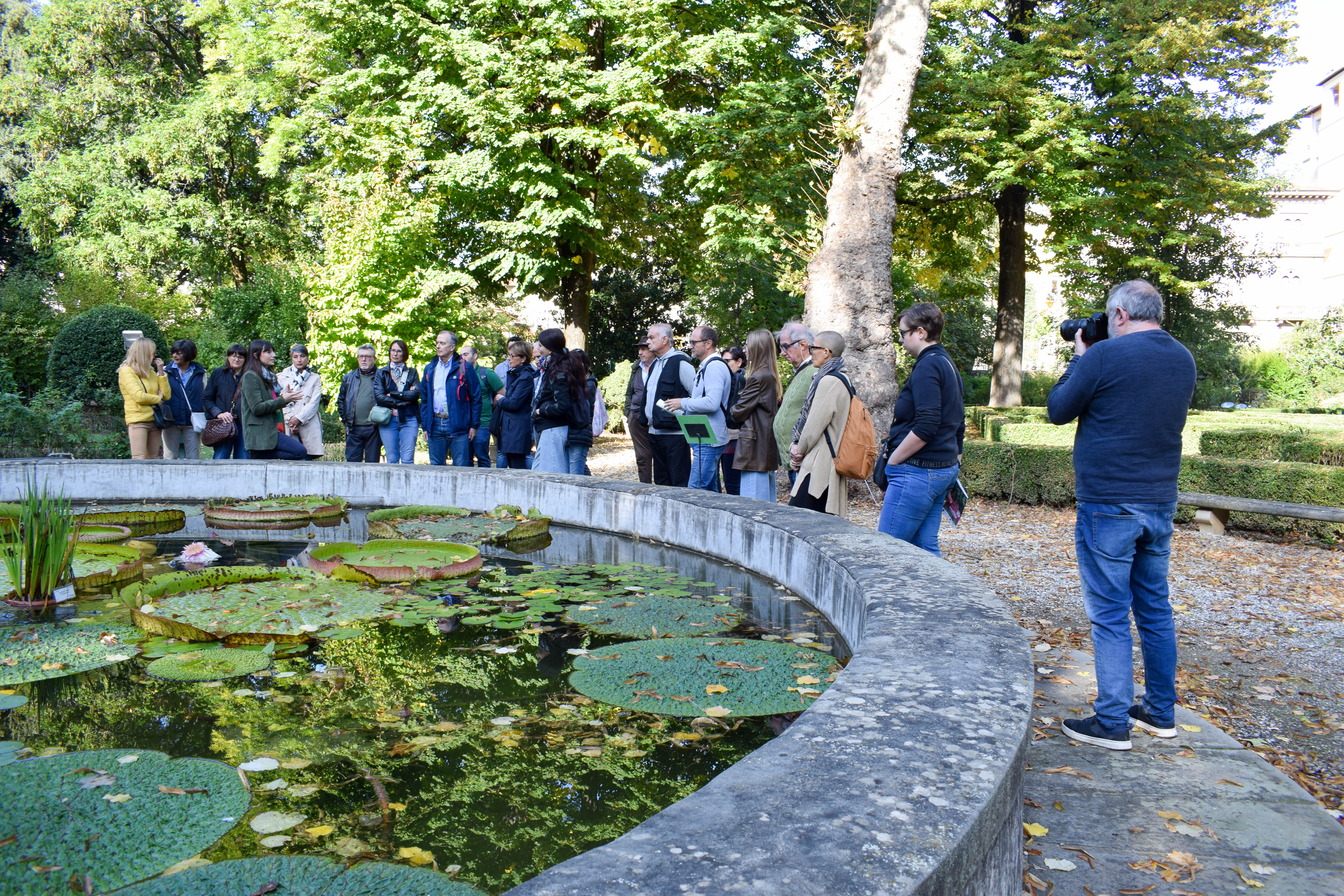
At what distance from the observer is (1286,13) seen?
17.2 meters

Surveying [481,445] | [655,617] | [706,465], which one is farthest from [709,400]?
[481,445]

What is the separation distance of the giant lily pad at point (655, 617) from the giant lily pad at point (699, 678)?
176mm

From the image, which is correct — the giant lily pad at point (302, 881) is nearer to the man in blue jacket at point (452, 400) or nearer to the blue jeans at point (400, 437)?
the man in blue jacket at point (452, 400)

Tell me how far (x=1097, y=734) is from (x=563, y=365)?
570 cm

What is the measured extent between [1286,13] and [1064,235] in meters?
5.62

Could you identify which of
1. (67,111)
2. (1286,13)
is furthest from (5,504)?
(67,111)

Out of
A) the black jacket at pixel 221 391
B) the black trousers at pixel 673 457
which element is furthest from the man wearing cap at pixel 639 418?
the black jacket at pixel 221 391

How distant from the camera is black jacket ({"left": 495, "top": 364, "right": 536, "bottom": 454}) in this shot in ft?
28.7

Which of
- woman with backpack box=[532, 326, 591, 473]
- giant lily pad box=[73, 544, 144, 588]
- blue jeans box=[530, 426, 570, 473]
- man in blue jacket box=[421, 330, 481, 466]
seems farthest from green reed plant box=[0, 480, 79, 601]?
man in blue jacket box=[421, 330, 481, 466]

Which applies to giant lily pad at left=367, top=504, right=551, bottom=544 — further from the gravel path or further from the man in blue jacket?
the gravel path

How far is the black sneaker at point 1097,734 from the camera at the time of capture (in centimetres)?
337

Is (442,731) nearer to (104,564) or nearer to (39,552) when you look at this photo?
(39,552)

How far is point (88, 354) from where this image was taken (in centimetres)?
1741

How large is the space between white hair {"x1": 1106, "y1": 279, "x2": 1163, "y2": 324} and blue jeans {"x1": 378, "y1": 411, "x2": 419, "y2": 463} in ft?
25.6
